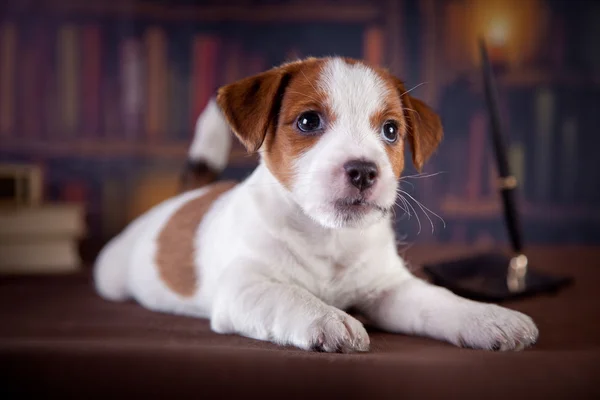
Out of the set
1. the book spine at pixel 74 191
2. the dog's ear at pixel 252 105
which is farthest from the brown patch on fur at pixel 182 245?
the book spine at pixel 74 191

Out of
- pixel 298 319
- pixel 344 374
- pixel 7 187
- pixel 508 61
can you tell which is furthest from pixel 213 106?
pixel 508 61

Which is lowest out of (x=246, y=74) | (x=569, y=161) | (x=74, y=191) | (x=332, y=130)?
(x=74, y=191)

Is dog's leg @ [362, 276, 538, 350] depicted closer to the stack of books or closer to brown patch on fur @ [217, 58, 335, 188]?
brown patch on fur @ [217, 58, 335, 188]

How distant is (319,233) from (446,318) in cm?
31

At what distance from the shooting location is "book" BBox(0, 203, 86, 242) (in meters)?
2.03

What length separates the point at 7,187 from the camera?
226 cm

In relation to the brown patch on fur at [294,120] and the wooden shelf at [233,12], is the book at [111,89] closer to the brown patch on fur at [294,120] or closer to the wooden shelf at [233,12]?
the wooden shelf at [233,12]

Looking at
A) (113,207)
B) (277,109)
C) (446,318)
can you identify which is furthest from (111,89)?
(446,318)

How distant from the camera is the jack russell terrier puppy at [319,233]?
1111 millimetres

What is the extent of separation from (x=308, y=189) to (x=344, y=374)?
1.21ft

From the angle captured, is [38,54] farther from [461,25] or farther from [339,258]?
[339,258]

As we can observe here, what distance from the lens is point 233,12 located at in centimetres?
297

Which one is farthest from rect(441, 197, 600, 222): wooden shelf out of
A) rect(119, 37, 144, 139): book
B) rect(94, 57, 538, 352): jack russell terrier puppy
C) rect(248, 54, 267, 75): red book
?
rect(94, 57, 538, 352): jack russell terrier puppy

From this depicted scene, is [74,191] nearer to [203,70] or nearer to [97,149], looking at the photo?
[97,149]
